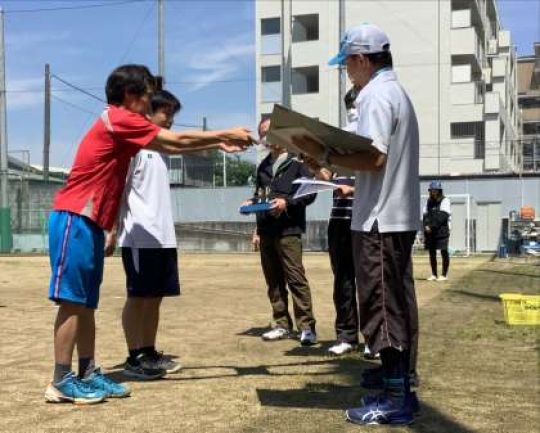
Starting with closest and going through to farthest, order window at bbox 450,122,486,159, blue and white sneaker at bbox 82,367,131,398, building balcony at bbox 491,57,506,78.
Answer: blue and white sneaker at bbox 82,367,131,398 → window at bbox 450,122,486,159 → building balcony at bbox 491,57,506,78

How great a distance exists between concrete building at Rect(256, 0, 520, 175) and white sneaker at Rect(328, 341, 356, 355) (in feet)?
110

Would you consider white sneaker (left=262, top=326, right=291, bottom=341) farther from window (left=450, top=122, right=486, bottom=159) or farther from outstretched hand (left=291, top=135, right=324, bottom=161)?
window (left=450, top=122, right=486, bottom=159)

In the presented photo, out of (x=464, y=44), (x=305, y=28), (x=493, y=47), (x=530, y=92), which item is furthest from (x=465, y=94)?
(x=530, y=92)

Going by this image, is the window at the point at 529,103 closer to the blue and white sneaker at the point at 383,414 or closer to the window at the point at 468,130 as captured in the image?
the window at the point at 468,130

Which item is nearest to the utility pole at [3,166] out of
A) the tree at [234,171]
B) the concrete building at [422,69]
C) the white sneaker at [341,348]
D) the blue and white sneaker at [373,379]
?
the tree at [234,171]

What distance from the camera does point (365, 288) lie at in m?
3.74

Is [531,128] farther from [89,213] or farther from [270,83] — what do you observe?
[89,213]

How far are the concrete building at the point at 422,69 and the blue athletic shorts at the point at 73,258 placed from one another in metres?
35.5

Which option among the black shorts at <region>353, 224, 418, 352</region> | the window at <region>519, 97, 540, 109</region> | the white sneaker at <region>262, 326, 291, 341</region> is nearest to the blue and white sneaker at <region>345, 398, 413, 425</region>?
the black shorts at <region>353, 224, 418, 352</region>

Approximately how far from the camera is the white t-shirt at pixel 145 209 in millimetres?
4891

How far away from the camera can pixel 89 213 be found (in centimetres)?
417

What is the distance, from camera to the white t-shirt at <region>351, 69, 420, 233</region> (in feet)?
12.1

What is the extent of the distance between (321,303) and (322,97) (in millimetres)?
36406

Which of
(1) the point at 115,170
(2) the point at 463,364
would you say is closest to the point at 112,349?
(1) the point at 115,170
